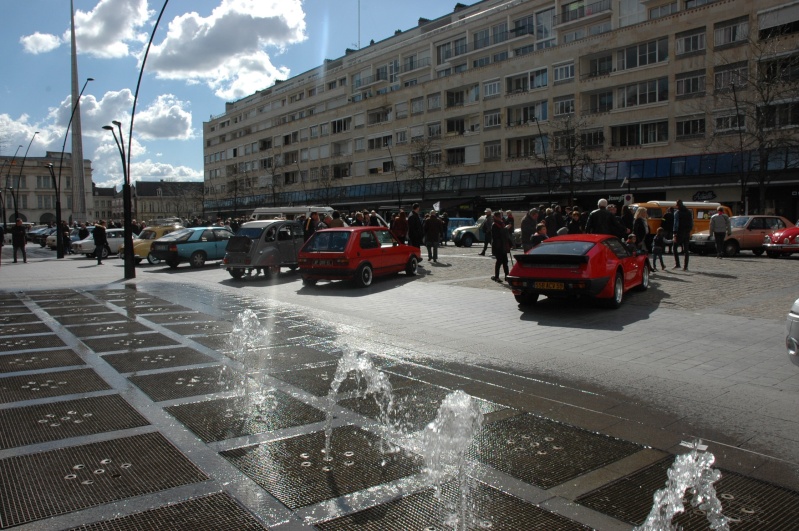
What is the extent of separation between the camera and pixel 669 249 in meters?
25.2

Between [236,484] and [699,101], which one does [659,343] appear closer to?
[236,484]

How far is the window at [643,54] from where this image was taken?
4544cm

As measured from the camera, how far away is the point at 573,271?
1052 cm

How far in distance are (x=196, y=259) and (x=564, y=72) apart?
39083 mm

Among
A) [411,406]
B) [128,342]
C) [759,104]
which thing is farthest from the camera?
[759,104]

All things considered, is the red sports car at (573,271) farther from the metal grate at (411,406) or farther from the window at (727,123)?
the window at (727,123)

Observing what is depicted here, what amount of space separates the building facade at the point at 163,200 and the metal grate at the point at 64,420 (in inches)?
4767

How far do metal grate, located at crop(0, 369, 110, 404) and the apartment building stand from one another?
36513 millimetres

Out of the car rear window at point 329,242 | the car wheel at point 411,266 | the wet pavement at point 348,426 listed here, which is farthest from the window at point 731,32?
the wet pavement at point 348,426

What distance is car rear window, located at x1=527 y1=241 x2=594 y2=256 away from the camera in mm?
10789

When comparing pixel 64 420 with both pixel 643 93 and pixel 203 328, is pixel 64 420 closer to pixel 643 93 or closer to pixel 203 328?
pixel 203 328

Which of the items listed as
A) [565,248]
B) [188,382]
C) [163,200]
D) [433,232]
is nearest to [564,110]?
[433,232]

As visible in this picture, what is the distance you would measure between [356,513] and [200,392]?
304 centimetres

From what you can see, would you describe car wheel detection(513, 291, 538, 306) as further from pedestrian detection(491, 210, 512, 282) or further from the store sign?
the store sign
